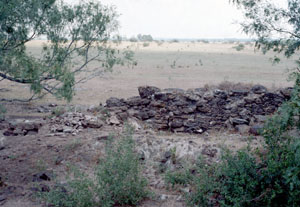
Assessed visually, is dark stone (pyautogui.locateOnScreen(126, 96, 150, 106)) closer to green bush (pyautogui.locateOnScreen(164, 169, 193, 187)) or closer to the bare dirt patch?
the bare dirt patch

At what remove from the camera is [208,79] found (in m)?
20.6

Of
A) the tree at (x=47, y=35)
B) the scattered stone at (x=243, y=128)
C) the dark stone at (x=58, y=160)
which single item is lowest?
the dark stone at (x=58, y=160)

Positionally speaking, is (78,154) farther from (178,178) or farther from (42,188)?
(178,178)

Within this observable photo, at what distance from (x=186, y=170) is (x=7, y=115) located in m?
7.45

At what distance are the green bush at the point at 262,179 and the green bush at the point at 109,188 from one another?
958 millimetres

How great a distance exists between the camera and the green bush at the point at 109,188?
18.2ft

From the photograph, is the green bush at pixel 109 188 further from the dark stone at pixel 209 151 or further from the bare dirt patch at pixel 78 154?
the dark stone at pixel 209 151

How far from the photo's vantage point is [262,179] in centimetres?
548

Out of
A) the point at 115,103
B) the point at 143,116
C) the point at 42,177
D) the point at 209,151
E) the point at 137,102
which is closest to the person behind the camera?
the point at 42,177

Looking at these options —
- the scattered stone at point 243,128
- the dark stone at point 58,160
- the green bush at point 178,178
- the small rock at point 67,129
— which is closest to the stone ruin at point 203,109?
the scattered stone at point 243,128

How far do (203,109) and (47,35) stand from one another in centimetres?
453

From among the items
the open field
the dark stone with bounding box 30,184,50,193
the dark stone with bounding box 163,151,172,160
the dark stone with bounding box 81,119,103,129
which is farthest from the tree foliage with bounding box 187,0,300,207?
the open field

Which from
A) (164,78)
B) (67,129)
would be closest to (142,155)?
(67,129)

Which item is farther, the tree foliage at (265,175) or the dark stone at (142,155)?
the dark stone at (142,155)
